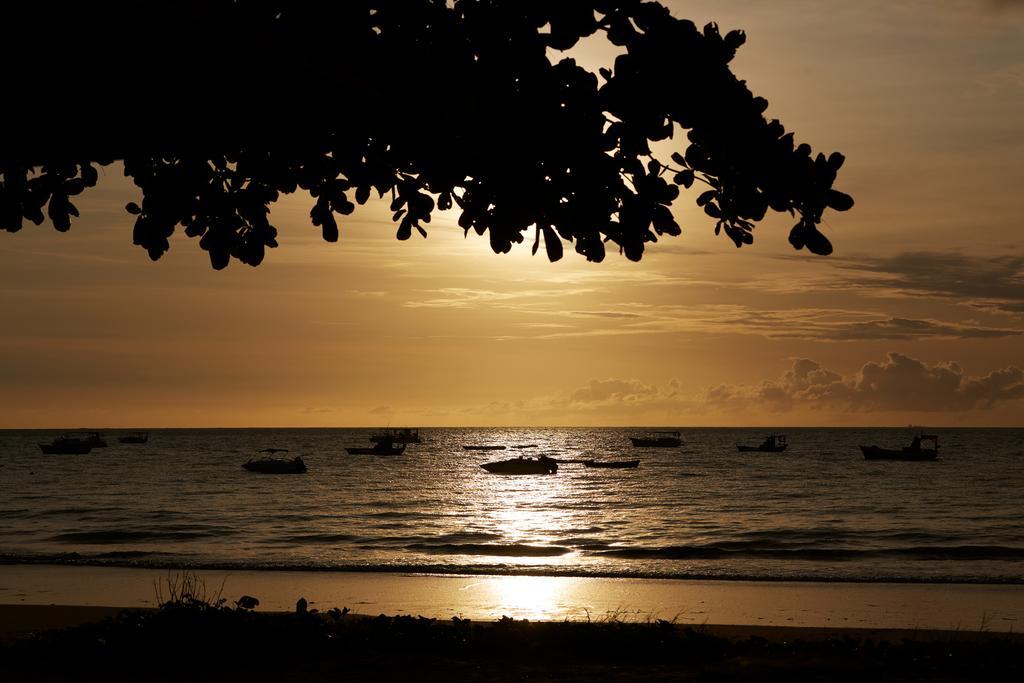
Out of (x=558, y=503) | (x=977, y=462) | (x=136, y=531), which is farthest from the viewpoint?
(x=977, y=462)

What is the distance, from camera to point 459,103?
562cm

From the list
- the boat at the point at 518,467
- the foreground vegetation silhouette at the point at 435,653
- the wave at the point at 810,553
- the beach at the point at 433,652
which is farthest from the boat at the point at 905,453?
the foreground vegetation silhouette at the point at 435,653

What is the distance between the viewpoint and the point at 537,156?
5742mm

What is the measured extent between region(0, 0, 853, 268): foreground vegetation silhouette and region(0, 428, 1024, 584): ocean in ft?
74.3

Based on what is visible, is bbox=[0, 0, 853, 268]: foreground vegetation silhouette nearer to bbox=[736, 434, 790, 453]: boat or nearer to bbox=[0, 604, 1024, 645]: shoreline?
bbox=[0, 604, 1024, 645]: shoreline

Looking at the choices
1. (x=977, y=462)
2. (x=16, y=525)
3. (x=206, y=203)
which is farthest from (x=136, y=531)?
(x=977, y=462)

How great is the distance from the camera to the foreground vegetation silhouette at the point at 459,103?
5066 millimetres

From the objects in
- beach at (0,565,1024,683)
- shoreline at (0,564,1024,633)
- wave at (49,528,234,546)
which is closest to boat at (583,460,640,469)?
wave at (49,528,234,546)

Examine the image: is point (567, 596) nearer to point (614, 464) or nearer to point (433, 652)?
point (433, 652)

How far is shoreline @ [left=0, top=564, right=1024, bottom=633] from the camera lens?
19.4 m

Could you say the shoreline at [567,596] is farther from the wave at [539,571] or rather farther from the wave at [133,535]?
the wave at [133,535]

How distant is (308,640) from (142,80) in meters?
8.27

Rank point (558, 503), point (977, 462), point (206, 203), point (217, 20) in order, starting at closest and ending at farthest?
point (217, 20)
point (206, 203)
point (558, 503)
point (977, 462)

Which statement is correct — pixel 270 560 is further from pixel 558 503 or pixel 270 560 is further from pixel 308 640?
pixel 558 503
